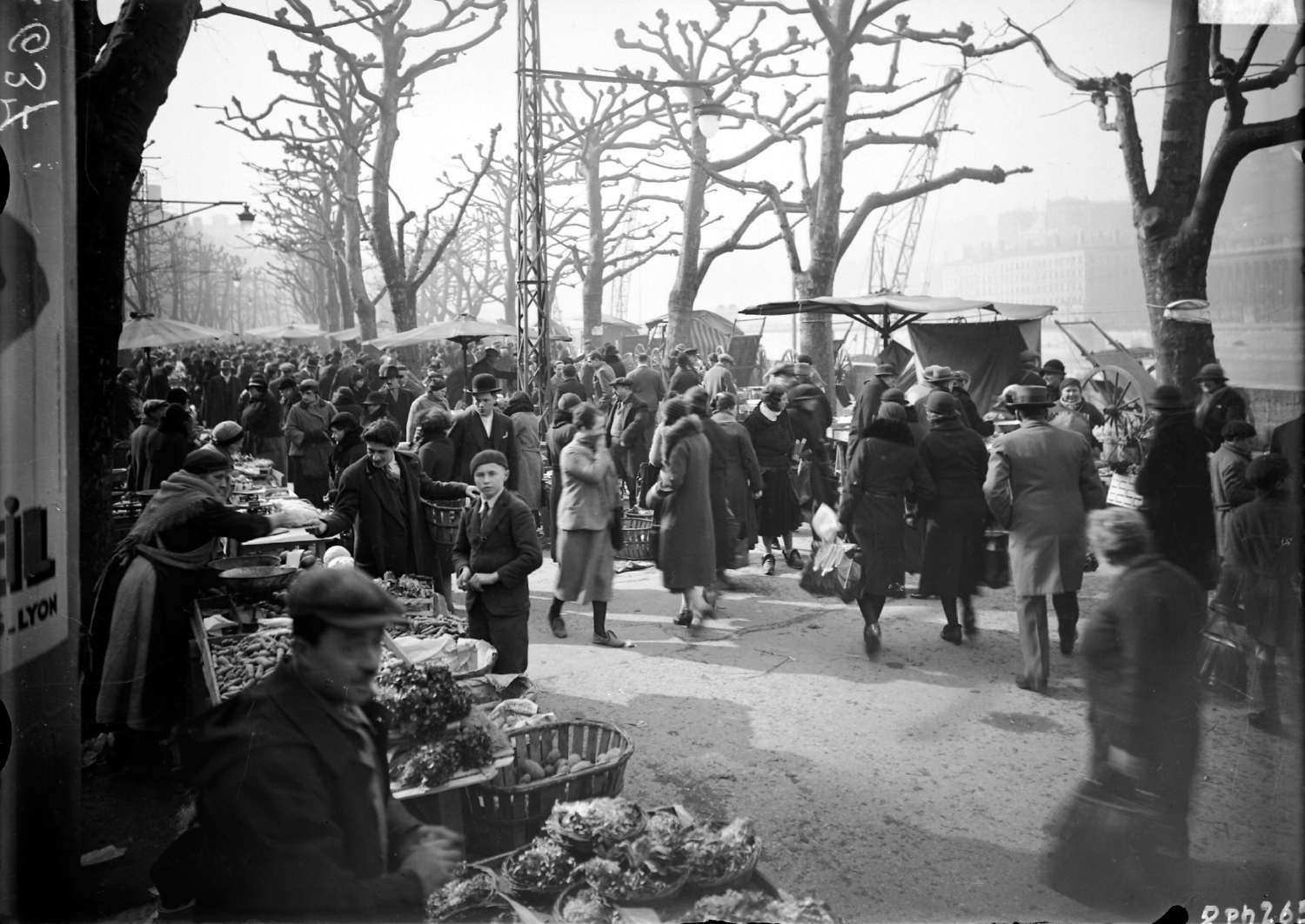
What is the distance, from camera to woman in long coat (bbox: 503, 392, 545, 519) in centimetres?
859

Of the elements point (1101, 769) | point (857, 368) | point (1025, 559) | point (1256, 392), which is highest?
point (857, 368)

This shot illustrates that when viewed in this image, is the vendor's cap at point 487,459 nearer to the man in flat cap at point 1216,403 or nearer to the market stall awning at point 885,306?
the man in flat cap at point 1216,403

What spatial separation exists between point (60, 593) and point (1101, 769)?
408 cm

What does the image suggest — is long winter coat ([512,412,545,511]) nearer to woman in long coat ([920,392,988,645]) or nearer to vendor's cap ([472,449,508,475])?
vendor's cap ([472,449,508,475])

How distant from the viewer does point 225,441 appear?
22.5 ft

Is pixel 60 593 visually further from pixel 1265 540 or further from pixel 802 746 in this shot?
pixel 1265 540

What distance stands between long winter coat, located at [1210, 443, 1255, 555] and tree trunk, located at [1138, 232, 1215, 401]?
19.1 inches

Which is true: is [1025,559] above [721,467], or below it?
below

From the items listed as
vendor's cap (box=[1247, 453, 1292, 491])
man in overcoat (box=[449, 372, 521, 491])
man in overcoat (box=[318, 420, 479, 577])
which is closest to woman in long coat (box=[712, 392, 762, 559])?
man in overcoat (box=[449, 372, 521, 491])

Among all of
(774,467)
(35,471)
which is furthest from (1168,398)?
(35,471)

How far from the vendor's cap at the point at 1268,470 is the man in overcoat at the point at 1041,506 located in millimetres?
1048

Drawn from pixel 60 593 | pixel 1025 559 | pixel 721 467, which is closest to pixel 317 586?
pixel 60 593

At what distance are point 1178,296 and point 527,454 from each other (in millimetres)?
5678

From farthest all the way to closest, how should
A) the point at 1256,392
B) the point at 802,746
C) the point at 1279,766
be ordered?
the point at 1256,392 < the point at 802,746 < the point at 1279,766
